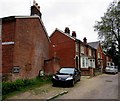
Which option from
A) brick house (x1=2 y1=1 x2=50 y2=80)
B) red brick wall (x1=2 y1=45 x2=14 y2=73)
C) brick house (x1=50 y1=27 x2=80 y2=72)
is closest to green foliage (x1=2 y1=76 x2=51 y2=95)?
brick house (x1=2 y1=1 x2=50 y2=80)

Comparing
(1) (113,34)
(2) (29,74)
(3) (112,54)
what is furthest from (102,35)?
(2) (29,74)

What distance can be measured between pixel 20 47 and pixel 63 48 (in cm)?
1587

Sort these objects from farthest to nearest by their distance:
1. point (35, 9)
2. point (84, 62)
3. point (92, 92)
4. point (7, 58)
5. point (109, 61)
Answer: point (109, 61)
point (84, 62)
point (35, 9)
point (7, 58)
point (92, 92)

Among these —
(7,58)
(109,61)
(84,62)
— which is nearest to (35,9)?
(7,58)

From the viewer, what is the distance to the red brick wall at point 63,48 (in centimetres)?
3500

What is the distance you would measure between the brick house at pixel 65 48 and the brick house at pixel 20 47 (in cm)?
1176

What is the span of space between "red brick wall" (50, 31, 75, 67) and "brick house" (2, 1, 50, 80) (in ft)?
38.6

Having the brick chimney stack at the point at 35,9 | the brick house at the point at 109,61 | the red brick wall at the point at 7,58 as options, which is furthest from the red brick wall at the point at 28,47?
the brick house at the point at 109,61

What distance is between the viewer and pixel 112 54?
212 feet

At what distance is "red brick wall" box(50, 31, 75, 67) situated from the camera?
1378 inches

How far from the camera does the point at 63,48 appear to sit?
3612cm

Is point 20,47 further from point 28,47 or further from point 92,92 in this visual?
point 92,92

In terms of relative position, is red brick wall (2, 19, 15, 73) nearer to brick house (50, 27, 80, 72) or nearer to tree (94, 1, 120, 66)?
brick house (50, 27, 80, 72)

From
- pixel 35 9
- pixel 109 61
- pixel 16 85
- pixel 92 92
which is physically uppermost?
pixel 35 9
